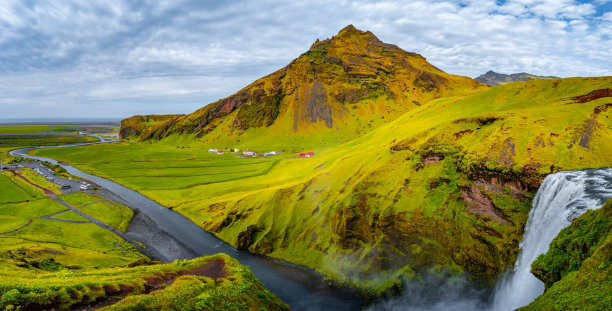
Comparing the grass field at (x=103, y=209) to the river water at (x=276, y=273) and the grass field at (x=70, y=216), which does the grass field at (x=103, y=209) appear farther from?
the river water at (x=276, y=273)

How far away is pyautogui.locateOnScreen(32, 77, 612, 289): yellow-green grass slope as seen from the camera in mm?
39312

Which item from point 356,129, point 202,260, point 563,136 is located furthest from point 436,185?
point 356,129

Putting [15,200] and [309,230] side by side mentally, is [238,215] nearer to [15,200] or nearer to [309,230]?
[309,230]

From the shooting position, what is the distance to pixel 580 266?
21969mm

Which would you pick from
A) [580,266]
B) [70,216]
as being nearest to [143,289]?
[580,266]

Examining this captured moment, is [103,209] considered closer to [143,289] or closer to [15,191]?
[15,191]

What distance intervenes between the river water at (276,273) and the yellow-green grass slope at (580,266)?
25.1m

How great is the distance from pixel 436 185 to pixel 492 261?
13.6m

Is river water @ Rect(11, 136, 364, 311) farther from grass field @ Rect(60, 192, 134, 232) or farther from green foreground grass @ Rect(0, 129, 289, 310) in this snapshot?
green foreground grass @ Rect(0, 129, 289, 310)

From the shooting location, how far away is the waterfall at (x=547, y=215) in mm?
28031

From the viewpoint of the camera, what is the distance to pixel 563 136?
4091 cm

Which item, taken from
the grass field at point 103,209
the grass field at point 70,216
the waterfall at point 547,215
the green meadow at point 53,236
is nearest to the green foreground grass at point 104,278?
the green meadow at point 53,236

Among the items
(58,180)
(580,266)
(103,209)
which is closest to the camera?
(580,266)

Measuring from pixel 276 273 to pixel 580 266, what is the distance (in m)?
41.6
